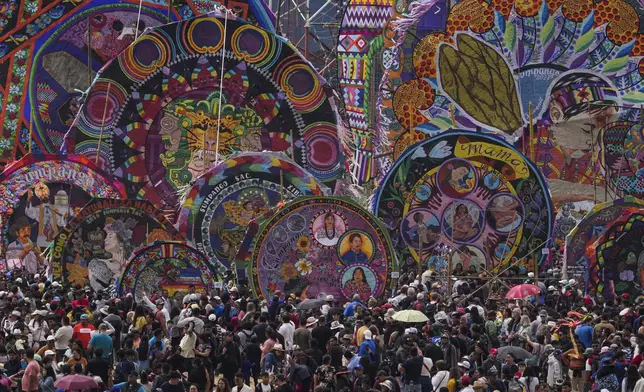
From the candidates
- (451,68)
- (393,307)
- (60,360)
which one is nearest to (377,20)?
(451,68)

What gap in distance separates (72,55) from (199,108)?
6075 millimetres

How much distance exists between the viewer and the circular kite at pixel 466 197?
41.2 metres

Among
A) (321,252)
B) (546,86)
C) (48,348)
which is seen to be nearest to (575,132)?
(546,86)

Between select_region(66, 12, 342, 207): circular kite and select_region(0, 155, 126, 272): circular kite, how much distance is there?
4.21 feet

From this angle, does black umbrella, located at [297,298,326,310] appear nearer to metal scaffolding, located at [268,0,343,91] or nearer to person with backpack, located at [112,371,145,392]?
person with backpack, located at [112,371,145,392]

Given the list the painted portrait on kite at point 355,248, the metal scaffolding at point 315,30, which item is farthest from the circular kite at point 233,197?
the metal scaffolding at point 315,30

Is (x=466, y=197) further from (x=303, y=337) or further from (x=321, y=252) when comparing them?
(x=303, y=337)

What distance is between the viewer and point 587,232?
39.8 m

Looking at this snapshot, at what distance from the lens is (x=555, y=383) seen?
28828mm

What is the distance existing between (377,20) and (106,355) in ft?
81.4

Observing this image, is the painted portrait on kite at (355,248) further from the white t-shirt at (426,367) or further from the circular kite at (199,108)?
the white t-shirt at (426,367)

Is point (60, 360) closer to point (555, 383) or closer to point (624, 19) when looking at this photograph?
point (555, 383)

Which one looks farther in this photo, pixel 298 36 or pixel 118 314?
pixel 298 36

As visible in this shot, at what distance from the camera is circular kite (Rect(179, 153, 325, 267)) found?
4125 cm
